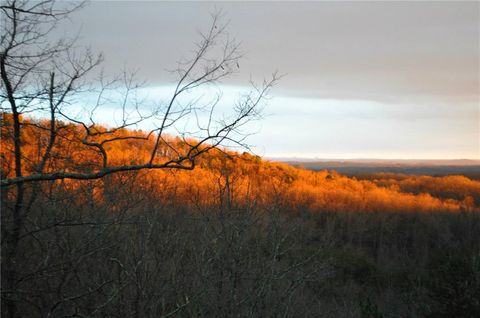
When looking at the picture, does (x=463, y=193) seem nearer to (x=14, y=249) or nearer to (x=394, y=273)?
(x=394, y=273)

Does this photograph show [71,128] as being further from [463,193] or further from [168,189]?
[463,193]

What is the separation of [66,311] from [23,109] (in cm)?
325

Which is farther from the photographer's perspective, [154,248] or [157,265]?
[154,248]

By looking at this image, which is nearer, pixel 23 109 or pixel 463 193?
pixel 23 109

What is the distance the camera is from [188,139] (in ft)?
19.7

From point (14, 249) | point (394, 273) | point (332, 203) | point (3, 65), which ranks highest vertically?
point (3, 65)

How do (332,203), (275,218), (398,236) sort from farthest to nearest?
(332,203) → (398,236) → (275,218)

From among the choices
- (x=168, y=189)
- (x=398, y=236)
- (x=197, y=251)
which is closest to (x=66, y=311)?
(x=197, y=251)

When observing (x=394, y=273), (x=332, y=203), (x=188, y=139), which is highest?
(x=188, y=139)

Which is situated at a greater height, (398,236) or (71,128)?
(71,128)

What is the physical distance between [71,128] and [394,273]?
101 feet

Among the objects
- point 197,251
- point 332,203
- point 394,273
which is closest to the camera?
point 197,251

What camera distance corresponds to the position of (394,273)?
1313 inches

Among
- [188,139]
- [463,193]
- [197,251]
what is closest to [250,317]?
[197,251]
